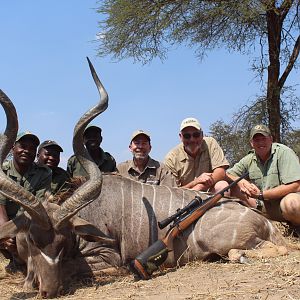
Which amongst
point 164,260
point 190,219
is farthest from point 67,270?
point 190,219

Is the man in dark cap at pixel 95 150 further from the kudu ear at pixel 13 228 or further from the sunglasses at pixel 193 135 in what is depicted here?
the kudu ear at pixel 13 228

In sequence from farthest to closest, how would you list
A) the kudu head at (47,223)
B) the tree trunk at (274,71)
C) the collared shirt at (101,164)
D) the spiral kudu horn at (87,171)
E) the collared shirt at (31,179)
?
the tree trunk at (274,71)
the collared shirt at (101,164)
the collared shirt at (31,179)
the spiral kudu horn at (87,171)
the kudu head at (47,223)

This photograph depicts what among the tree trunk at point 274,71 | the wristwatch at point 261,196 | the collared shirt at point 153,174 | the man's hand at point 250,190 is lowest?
the wristwatch at point 261,196

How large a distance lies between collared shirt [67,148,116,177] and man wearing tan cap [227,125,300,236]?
1.23m

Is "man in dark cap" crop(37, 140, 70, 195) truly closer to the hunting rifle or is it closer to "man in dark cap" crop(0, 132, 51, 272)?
"man in dark cap" crop(0, 132, 51, 272)

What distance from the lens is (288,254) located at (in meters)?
4.10

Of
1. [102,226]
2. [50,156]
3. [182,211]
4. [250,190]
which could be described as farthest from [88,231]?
[50,156]

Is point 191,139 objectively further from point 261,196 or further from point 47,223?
point 47,223

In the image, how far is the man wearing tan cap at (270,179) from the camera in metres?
4.90

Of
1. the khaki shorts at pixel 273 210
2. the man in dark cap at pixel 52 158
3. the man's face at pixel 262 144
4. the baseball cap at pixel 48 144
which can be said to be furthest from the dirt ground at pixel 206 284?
the baseball cap at pixel 48 144

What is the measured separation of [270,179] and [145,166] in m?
1.14

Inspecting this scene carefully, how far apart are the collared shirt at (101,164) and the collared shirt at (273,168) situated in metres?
1.23

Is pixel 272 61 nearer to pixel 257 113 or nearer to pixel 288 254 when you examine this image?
pixel 257 113

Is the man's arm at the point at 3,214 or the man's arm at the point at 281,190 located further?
the man's arm at the point at 281,190
